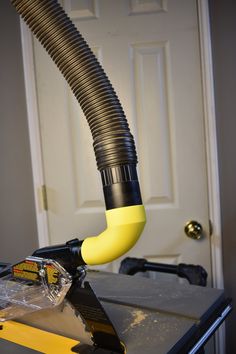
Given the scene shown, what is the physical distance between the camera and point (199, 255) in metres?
1.46

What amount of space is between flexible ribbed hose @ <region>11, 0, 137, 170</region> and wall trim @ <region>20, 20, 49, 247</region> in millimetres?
850

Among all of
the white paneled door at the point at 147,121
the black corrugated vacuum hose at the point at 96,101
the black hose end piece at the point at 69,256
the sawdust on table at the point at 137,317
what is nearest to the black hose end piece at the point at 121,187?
the black corrugated vacuum hose at the point at 96,101

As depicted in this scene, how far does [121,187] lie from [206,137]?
92cm

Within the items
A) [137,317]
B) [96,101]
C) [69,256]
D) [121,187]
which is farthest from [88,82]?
[137,317]

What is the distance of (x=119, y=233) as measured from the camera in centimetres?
56

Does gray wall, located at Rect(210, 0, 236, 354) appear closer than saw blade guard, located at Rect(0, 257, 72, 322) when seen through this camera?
No

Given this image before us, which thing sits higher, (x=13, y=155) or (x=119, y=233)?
(x=13, y=155)

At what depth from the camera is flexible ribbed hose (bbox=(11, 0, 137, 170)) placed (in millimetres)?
580

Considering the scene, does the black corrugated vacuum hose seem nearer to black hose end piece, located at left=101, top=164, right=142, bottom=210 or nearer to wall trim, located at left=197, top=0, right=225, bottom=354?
black hose end piece, located at left=101, top=164, right=142, bottom=210

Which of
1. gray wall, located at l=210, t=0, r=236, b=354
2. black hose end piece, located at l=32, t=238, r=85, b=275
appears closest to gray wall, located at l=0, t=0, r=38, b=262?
gray wall, located at l=210, t=0, r=236, b=354

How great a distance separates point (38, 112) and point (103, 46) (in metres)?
0.40

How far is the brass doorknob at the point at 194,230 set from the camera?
56.4 inches

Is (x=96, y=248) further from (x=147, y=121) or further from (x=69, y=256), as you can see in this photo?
(x=147, y=121)

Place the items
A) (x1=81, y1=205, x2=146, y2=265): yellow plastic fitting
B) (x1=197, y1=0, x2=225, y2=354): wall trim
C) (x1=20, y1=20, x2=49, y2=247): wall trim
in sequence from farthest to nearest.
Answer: (x1=20, y1=20, x2=49, y2=247): wall trim, (x1=197, y1=0, x2=225, y2=354): wall trim, (x1=81, y1=205, x2=146, y2=265): yellow plastic fitting
